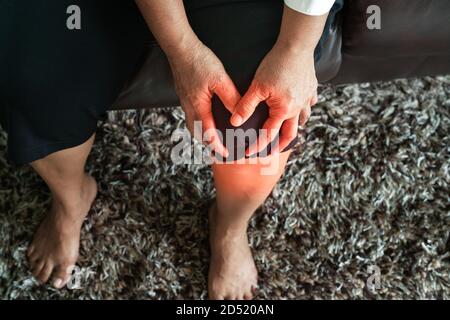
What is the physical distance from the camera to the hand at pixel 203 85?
0.76m

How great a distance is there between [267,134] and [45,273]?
1.99 ft

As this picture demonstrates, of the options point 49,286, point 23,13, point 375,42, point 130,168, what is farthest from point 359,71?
point 49,286

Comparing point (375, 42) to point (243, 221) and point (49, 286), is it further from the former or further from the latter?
point (49, 286)

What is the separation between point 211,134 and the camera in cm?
78

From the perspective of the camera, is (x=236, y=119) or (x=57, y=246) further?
(x=57, y=246)

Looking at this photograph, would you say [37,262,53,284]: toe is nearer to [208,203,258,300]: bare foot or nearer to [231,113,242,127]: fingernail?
[208,203,258,300]: bare foot

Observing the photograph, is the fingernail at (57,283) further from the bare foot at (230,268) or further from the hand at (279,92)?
the hand at (279,92)

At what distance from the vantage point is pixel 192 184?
117 cm

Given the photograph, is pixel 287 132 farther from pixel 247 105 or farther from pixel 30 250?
pixel 30 250

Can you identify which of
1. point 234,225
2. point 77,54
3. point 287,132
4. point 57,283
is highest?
point 77,54

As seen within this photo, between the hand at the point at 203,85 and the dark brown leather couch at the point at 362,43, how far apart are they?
11cm

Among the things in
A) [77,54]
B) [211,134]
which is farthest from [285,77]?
[77,54]
